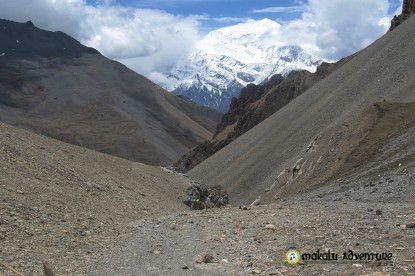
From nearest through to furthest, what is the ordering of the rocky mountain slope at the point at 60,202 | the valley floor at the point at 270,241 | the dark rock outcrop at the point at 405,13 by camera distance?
the valley floor at the point at 270,241
the rocky mountain slope at the point at 60,202
the dark rock outcrop at the point at 405,13

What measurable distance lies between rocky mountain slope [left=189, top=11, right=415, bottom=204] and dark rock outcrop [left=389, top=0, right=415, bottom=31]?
44450 mm

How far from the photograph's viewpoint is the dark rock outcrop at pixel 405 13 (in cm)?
12678

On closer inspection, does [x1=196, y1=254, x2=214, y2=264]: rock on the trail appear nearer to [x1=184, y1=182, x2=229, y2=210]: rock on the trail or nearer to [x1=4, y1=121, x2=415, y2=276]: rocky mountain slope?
[x1=4, y1=121, x2=415, y2=276]: rocky mountain slope

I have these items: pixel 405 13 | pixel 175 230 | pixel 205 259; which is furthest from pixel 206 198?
pixel 405 13

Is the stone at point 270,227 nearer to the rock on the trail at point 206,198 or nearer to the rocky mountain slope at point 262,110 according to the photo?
the rock on the trail at point 206,198

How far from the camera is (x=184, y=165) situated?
13638 centimetres

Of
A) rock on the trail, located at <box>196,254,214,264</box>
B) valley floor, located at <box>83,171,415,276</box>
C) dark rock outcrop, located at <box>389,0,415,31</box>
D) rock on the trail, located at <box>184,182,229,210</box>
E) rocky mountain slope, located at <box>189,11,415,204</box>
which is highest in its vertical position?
dark rock outcrop, located at <box>389,0,415,31</box>

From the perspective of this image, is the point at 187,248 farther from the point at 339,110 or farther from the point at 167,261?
the point at 339,110

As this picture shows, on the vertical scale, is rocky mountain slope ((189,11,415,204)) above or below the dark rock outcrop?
below

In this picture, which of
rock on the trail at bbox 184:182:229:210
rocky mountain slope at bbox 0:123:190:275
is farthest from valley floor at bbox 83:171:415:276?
rock on the trail at bbox 184:182:229:210

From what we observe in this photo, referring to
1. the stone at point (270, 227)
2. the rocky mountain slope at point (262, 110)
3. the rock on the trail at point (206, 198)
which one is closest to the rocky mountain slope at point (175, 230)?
the stone at point (270, 227)

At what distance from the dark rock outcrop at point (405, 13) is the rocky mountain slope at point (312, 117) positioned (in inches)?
1750

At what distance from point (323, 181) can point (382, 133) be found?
7175 millimetres

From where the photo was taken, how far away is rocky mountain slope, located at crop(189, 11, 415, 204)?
58.5 metres
